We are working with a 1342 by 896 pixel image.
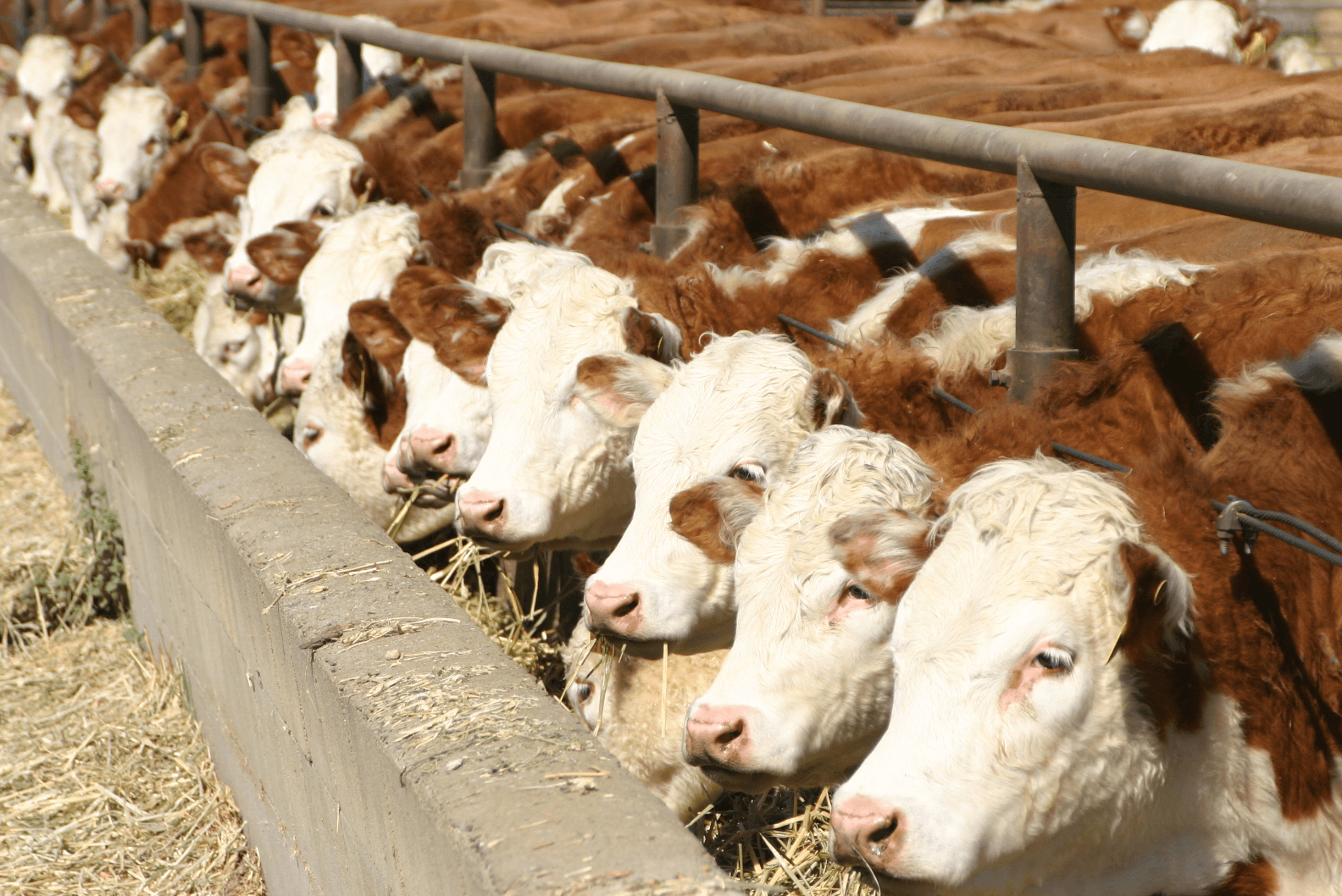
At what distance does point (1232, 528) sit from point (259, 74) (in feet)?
21.9

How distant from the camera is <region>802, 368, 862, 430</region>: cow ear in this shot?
99.2 inches

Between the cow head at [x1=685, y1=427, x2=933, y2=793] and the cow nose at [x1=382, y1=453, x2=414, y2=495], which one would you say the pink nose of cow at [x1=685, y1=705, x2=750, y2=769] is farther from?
the cow nose at [x1=382, y1=453, x2=414, y2=495]

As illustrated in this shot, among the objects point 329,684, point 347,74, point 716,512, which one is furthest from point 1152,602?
point 347,74

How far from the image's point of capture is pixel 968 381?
2666 millimetres

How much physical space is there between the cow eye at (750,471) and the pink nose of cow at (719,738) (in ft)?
1.84

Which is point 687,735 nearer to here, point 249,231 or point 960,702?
point 960,702

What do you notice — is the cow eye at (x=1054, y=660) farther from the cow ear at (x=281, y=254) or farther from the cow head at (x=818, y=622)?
the cow ear at (x=281, y=254)

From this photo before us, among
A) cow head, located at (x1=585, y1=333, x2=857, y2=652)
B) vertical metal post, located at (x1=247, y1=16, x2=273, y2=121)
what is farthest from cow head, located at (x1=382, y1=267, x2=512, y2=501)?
vertical metal post, located at (x1=247, y1=16, x2=273, y2=121)

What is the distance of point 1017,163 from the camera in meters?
2.42

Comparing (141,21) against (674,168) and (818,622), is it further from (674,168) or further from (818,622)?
(818,622)

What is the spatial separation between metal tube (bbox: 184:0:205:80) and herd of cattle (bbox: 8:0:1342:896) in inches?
133

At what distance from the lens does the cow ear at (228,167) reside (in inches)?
227

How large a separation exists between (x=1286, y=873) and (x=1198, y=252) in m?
1.67

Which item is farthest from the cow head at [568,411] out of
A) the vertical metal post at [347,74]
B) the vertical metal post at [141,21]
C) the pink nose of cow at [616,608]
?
the vertical metal post at [141,21]
